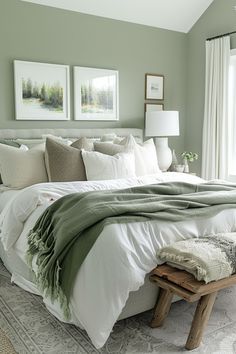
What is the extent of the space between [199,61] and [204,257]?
383 centimetres

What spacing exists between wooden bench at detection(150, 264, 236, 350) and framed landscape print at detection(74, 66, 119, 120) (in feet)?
9.07

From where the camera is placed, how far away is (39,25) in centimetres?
408

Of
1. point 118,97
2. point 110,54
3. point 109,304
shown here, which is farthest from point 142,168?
point 109,304

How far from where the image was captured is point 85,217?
6.88 ft

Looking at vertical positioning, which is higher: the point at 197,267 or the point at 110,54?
the point at 110,54

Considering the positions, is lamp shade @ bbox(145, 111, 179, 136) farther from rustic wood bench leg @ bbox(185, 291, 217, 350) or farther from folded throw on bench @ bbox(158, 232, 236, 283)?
rustic wood bench leg @ bbox(185, 291, 217, 350)

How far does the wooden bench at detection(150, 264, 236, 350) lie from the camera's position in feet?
6.17

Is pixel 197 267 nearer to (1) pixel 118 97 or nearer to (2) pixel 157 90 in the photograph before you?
(1) pixel 118 97

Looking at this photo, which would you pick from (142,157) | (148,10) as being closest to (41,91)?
(142,157)

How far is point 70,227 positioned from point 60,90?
8.30 ft

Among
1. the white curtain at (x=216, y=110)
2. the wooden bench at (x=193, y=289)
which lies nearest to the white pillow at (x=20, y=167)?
the wooden bench at (x=193, y=289)

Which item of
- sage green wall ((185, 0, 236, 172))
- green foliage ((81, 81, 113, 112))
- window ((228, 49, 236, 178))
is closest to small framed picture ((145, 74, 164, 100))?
sage green wall ((185, 0, 236, 172))

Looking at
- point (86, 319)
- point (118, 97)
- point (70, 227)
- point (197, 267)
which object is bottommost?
point (86, 319)

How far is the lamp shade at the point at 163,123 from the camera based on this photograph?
4.59 metres
